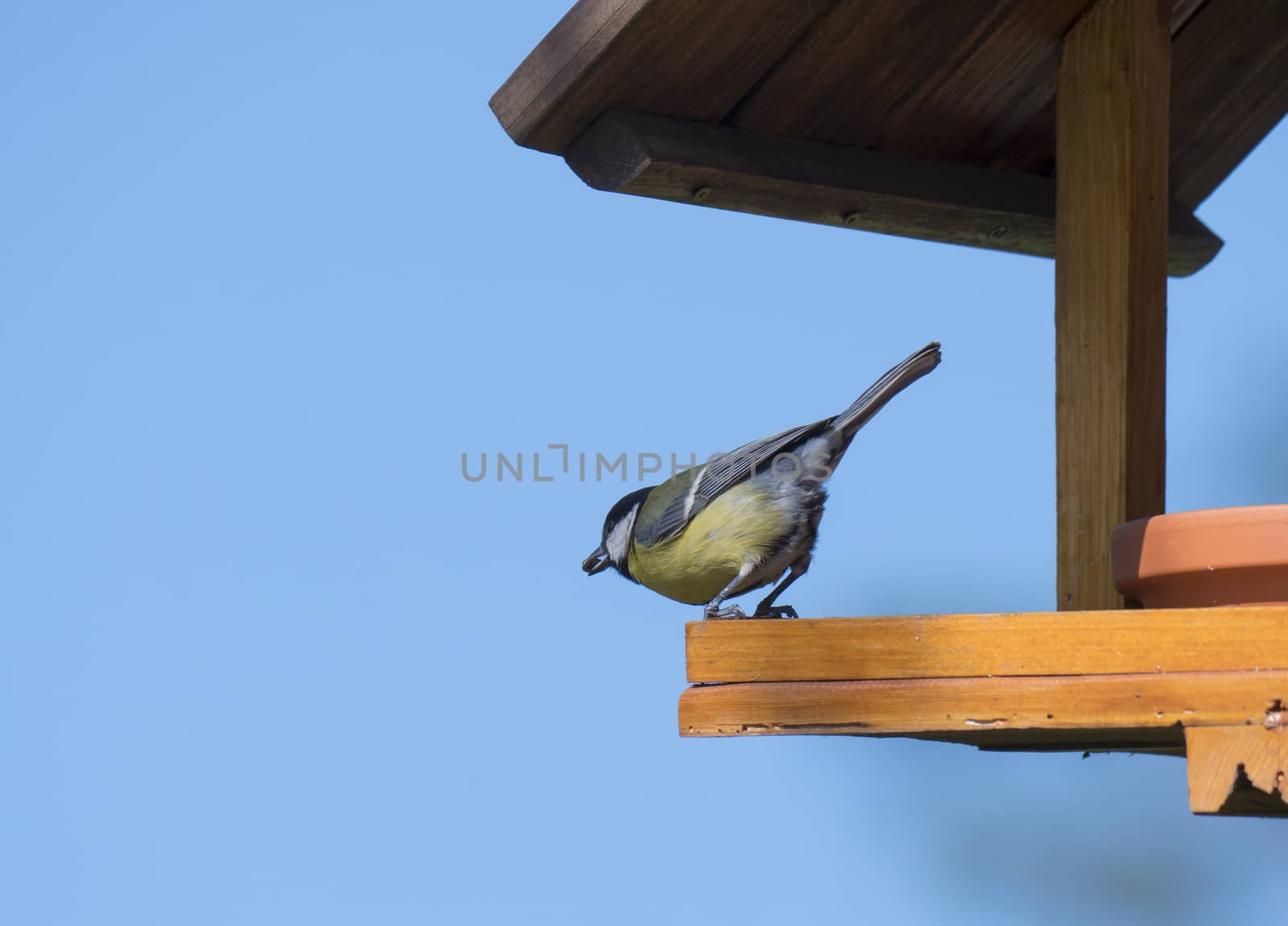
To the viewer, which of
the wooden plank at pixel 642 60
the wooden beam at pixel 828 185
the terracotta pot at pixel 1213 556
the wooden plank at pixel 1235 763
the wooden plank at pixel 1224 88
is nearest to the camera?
the wooden plank at pixel 1235 763

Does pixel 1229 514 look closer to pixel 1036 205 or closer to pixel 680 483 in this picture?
pixel 680 483

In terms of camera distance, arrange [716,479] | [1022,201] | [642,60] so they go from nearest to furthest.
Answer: [642,60] → [716,479] → [1022,201]

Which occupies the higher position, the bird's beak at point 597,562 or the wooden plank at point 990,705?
the bird's beak at point 597,562

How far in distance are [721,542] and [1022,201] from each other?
0.91 metres

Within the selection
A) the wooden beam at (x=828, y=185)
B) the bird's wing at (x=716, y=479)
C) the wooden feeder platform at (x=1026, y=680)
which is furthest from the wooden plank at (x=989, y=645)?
the wooden beam at (x=828, y=185)

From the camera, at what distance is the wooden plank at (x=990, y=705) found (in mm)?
1577

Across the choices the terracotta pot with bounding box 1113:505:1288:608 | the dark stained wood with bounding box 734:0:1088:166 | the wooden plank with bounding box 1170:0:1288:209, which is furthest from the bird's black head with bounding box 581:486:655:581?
the wooden plank with bounding box 1170:0:1288:209

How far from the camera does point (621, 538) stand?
233 cm

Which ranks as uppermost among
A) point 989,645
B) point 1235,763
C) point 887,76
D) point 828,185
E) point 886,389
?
point 887,76

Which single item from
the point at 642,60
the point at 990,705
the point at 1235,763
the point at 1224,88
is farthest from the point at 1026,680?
the point at 1224,88

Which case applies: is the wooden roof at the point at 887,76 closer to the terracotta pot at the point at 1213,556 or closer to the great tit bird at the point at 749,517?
the great tit bird at the point at 749,517

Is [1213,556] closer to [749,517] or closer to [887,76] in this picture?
[749,517]

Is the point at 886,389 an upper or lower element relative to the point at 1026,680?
upper

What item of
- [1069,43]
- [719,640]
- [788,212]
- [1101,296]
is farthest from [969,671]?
[1069,43]
